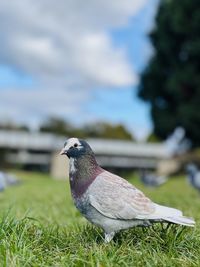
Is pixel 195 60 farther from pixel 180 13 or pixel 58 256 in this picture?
pixel 58 256

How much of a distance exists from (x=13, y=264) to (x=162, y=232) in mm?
1137

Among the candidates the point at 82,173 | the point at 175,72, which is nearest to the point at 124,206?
the point at 82,173

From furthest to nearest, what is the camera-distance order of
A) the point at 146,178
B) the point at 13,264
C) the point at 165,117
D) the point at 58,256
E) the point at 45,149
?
the point at 45,149 < the point at 165,117 < the point at 146,178 < the point at 58,256 < the point at 13,264

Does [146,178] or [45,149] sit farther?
→ [45,149]

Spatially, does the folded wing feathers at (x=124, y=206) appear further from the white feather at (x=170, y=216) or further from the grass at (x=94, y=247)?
the grass at (x=94, y=247)

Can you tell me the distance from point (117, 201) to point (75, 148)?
472 mm

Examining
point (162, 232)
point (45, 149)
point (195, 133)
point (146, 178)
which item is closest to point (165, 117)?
point (195, 133)

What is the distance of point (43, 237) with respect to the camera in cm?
342

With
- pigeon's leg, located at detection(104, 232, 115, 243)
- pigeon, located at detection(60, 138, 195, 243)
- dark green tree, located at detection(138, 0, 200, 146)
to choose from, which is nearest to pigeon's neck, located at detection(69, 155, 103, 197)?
pigeon, located at detection(60, 138, 195, 243)

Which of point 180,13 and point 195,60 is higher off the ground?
point 180,13

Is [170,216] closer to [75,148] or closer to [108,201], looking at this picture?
[108,201]

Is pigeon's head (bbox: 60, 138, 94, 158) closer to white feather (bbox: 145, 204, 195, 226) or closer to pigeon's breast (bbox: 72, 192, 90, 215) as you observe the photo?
pigeon's breast (bbox: 72, 192, 90, 215)

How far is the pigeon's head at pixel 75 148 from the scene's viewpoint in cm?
336

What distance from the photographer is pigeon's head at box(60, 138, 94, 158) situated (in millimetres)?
3359
